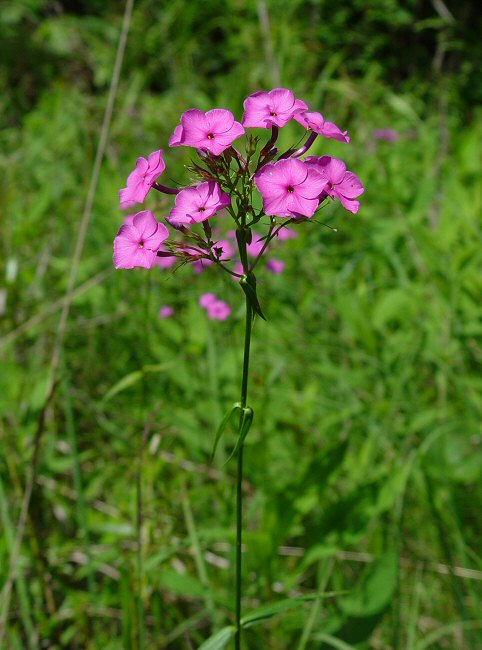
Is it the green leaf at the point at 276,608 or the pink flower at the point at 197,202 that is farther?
the green leaf at the point at 276,608

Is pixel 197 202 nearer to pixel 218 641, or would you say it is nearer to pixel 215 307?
pixel 218 641

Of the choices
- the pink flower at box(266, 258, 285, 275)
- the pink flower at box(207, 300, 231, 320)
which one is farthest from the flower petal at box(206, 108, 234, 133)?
the pink flower at box(266, 258, 285, 275)

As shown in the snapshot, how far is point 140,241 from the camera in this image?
0.85 meters

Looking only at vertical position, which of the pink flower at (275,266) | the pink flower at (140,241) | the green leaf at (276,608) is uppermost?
the pink flower at (275,266)

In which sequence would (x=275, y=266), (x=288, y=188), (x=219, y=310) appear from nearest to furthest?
(x=288, y=188) → (x=219, y=310) → (x=275, y=266)

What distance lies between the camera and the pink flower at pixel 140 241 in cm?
82

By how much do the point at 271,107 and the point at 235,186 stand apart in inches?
4.8

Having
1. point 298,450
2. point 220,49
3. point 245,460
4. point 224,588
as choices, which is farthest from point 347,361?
point 220,49

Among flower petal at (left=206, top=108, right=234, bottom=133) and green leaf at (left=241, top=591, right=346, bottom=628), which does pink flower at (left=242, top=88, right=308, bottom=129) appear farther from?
green leaf at (left=241, top=591, right=346, bottom=628)

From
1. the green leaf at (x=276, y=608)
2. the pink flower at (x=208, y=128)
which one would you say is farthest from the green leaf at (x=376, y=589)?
the pink flower at (x=208, y=128)

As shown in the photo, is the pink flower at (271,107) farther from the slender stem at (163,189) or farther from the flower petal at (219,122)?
the slender stem at (163,189)

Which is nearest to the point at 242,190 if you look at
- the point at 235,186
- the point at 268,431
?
the point at 235,186

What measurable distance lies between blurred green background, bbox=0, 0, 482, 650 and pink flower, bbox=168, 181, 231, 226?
83 millimetres

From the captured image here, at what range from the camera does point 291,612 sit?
57.8 inches
